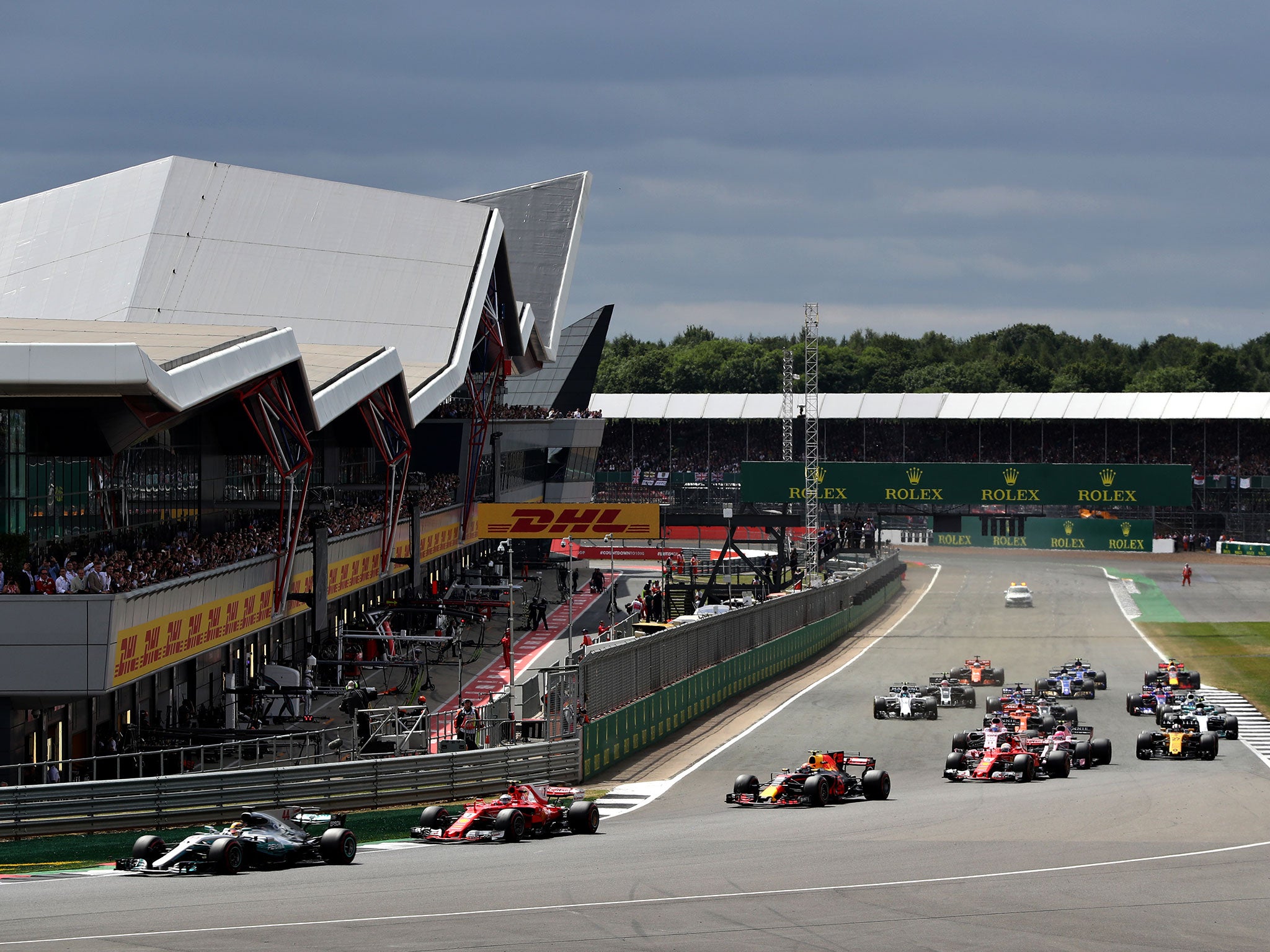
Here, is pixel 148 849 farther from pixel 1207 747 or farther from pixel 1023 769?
pixel 1207 747

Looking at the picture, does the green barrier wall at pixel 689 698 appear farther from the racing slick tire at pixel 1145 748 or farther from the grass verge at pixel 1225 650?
the grass verge at pixel 1225 650

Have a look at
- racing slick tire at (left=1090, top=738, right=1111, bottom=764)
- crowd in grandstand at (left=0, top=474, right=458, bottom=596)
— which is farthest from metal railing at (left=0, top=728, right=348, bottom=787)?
racing slick tire at (left=1090, top=738, right=1111, bottom=764)

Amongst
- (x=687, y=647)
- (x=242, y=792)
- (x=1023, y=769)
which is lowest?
(x=1023, y=769)

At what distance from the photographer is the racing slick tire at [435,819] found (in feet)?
76.3

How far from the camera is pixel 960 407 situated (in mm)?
120000

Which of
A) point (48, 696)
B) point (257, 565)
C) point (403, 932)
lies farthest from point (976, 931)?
point (257, 565)

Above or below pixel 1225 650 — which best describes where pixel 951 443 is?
above

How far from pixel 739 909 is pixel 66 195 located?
64.0 metres

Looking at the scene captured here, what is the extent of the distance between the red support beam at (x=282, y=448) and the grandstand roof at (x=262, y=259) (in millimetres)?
12376

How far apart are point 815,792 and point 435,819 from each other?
7677mm

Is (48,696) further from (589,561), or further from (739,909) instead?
(589,561)

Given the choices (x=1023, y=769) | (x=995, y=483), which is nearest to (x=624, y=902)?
(x=1023, y=769)

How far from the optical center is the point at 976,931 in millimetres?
15914

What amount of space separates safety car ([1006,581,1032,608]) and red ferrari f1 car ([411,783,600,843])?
50.1 m
